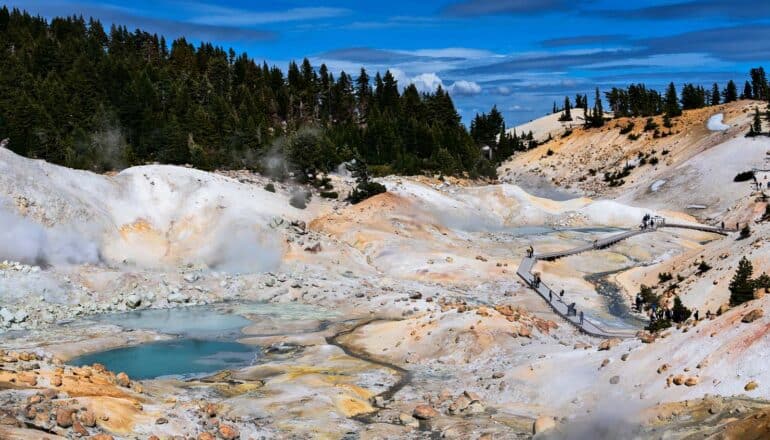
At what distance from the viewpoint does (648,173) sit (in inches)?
4510

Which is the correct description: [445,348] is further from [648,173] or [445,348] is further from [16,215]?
[648,173]

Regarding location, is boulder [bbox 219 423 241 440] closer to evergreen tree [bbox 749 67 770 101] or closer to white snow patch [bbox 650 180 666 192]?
white snow patch [bbox 650 180 666 192]

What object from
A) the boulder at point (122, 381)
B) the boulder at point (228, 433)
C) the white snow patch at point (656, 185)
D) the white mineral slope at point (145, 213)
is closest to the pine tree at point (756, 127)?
the white snow patch at point (656, 185)

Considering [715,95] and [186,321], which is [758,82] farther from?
[186,321]

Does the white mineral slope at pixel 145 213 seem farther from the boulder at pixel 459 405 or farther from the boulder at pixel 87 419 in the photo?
the boulder at pixel 87 419

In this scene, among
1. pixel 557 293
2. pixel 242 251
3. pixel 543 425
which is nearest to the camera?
pixel 543 425

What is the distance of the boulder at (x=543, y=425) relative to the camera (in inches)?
898

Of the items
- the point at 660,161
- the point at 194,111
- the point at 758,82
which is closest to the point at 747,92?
the point at 758,82

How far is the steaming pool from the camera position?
34625mm

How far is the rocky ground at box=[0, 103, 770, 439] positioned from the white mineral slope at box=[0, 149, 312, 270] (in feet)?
0.59

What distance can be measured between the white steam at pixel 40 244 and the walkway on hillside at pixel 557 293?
3349 centimetres

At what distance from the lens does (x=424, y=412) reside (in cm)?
2616

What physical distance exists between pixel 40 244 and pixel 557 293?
38.1 m

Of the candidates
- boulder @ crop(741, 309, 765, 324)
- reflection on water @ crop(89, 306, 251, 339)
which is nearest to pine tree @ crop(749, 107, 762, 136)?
reflection on water @ crop(89, 306, 251, 339)
